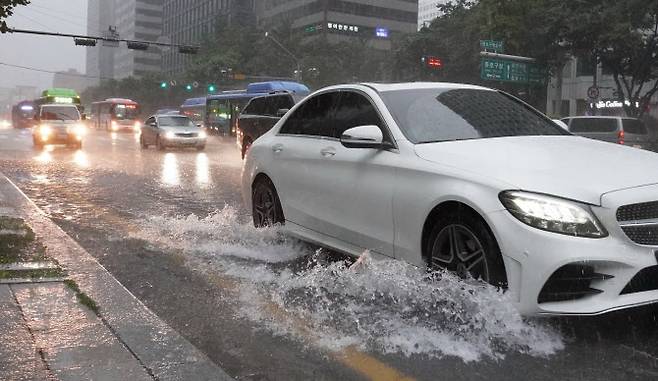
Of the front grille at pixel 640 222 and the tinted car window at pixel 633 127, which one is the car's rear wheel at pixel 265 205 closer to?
the front grille at pixel 640 222

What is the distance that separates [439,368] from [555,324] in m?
1.00

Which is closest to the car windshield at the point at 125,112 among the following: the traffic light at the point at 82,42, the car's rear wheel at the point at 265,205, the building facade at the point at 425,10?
the traffic light at the point at 82,42

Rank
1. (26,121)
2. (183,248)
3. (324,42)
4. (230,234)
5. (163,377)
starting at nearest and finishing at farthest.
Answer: (163,377), (183,248), (230,234), (26,121), (324,42)

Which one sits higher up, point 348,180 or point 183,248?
point 348,180

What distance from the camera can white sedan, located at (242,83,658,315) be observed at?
11.8ft

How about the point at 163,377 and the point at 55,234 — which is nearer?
the point at 163,377

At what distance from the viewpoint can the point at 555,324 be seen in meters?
4.11

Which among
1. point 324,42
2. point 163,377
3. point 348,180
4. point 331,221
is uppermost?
point 324,42

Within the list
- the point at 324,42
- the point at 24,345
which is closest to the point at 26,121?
the point at 324,42

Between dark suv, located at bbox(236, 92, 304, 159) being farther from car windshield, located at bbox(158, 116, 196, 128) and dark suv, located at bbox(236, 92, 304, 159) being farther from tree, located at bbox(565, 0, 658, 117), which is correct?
tree, located at bbox(565, 0, 658, 117)

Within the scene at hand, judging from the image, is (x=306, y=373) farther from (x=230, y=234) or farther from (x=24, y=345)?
(x=230, y=234)

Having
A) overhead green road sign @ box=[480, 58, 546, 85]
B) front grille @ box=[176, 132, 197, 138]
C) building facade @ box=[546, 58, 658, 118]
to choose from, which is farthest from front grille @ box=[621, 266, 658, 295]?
building facade @ box=[546, 58, 658, 118]

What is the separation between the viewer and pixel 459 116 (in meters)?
4.97

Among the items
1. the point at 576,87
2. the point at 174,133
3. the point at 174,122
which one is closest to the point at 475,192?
the point at 174,133
